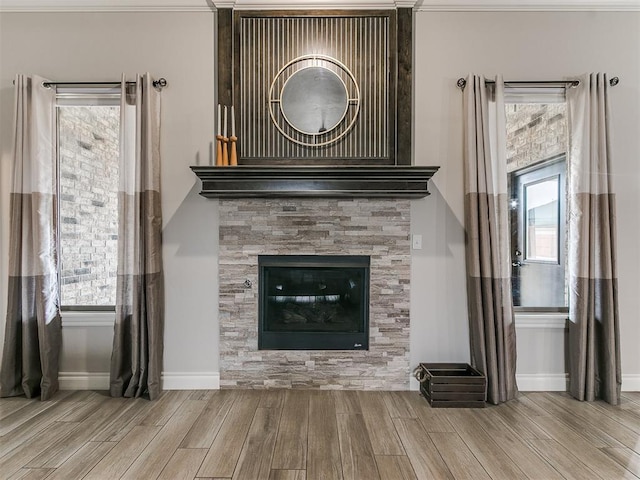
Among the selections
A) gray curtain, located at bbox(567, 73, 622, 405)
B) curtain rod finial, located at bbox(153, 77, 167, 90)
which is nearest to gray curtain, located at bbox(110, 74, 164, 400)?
curtain rod finial, located at bbox(153, 77, 167, 90)

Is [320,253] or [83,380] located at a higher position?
[320,253]

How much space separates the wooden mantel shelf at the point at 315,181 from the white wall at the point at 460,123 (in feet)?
0.99

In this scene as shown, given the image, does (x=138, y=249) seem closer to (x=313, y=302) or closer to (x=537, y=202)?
(x=313, y=302)

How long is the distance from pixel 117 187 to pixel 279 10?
5.77ft

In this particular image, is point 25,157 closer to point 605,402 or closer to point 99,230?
point 99,230

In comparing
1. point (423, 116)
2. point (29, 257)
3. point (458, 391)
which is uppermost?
point (423, 116)

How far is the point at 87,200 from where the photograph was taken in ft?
8.71

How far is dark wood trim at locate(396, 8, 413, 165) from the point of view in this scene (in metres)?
2.52

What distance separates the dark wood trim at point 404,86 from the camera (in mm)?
2521

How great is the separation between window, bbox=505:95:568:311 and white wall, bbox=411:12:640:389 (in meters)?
0.24

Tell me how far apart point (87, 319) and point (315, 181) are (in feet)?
6.46

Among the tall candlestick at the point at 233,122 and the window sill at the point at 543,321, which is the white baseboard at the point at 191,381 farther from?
the window sill at the point at 543,321

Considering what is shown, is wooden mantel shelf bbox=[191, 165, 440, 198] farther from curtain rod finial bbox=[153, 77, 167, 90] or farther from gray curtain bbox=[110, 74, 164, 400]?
curtain rod finial bbox=[153, 77, 167, 90]

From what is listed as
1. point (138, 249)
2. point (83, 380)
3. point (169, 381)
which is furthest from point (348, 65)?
point (83, 380)
